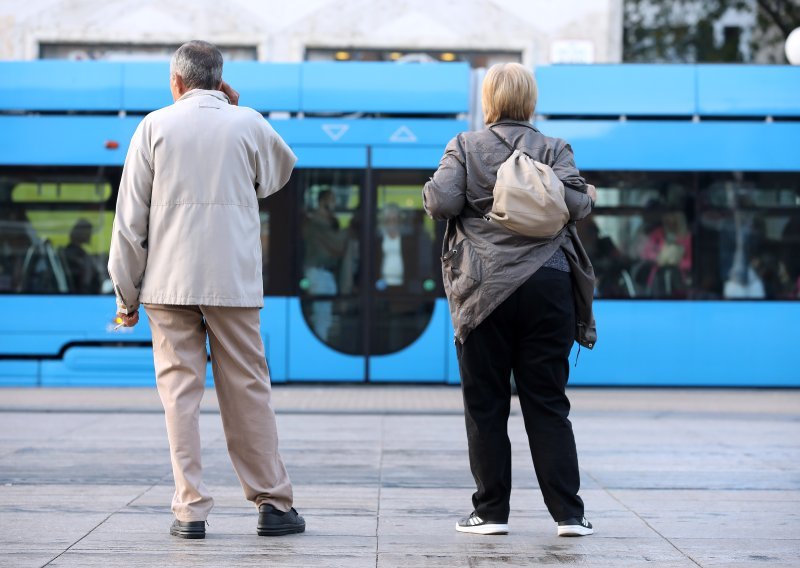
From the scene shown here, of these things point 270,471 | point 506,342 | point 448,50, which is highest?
point 448,50

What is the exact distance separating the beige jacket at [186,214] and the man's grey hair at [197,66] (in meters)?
0.11

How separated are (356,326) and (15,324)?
127 inches

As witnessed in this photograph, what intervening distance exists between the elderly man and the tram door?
7.83m

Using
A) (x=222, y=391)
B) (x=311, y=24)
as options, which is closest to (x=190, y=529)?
(x=222, y=391)

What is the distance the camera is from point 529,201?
498cm

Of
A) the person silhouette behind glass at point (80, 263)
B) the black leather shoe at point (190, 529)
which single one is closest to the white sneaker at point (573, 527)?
the black leather shoe at point (190, 529)

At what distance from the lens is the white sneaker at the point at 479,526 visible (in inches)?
203

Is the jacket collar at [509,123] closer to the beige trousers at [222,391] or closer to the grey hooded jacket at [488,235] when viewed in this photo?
the grey hooded jacket at [488,235]

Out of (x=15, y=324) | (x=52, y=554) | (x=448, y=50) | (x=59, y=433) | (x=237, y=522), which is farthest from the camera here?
(x=448, y=50)

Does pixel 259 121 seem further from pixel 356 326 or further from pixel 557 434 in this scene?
pixel 356 326

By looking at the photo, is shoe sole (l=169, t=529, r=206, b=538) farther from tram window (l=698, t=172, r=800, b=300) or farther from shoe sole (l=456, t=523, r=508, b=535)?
tram window (l=698, t=172, r=800, b=300)

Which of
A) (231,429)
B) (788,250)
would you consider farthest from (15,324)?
(231,429)

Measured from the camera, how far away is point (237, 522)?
216 inches

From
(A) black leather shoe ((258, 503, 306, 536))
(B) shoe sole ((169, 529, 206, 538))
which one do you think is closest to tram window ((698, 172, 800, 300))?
(A) black leather shoe ((258, 503, 306, 536))
